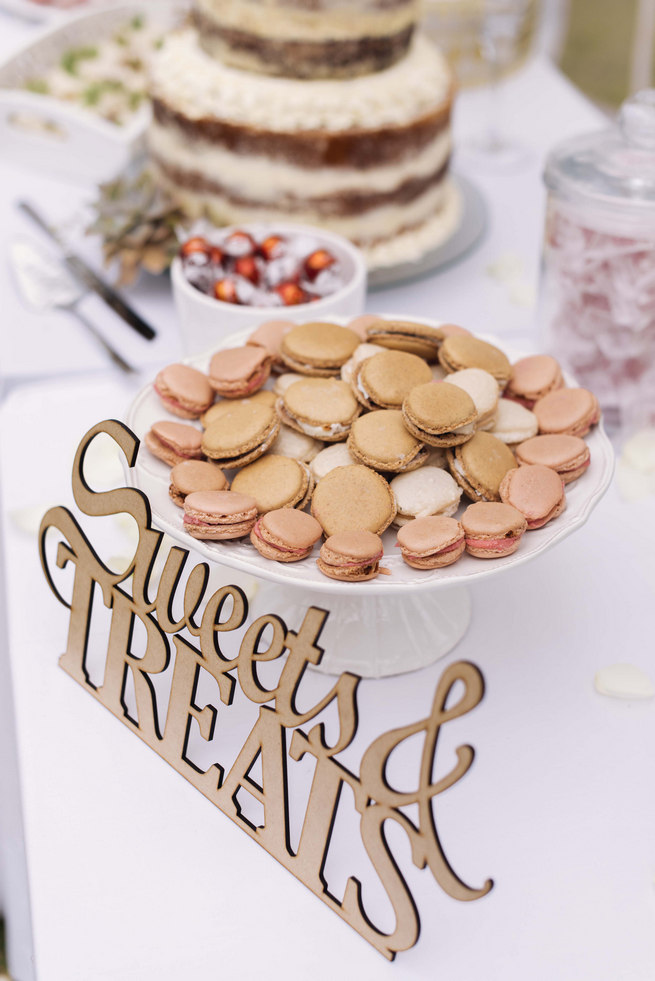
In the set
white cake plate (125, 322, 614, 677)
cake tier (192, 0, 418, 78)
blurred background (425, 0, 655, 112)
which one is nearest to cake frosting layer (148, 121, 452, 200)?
cake tier (192, 0, 418, 78)

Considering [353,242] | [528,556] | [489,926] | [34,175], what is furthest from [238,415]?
[34,175]

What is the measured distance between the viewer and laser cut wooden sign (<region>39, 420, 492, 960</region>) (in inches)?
20.7

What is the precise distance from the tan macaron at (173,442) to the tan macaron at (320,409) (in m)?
0.07

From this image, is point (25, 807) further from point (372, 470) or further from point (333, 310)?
point (333, 310)

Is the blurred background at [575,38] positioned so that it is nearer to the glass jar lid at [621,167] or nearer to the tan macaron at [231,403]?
the glass jar lid at [621,167]

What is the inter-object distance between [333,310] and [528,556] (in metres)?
0.49

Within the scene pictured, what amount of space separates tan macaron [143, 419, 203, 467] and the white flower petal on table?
37 cm

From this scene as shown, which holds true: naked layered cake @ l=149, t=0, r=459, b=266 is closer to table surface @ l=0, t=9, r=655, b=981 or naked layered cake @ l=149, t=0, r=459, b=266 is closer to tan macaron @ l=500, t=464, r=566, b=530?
table surface @ l=0, t=9, r=655, b=981

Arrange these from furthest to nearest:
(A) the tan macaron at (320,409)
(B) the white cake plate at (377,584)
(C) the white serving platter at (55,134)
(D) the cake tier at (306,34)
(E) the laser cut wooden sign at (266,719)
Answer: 1. (C) the white serving platter at (55,134)
2. (D) the cake tier at (306,34)
3. (A) the tan macaron at (320,409)
4. (B) the white cake plate at (377,584)
5. (E) the laser cut wooden sign at (266,719)

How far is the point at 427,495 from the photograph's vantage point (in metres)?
0.68

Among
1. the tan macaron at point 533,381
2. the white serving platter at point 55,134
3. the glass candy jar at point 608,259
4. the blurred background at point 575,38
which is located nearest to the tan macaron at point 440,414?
the tan macaron at point 533,381

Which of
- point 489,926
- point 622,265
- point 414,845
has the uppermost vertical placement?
point 622,265

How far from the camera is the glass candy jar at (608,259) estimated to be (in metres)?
0.95

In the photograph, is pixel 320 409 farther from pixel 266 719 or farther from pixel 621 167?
pixel 621 167
